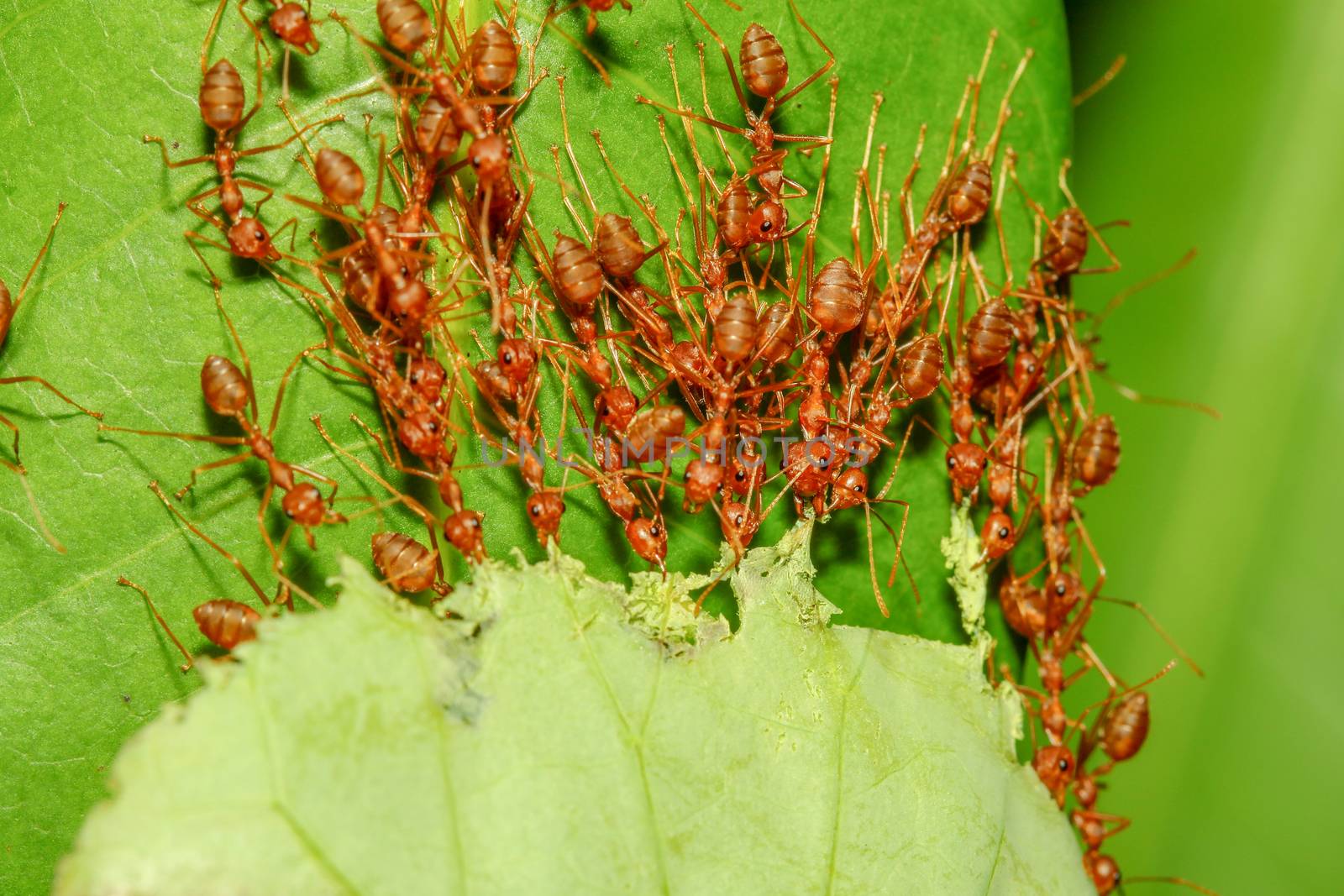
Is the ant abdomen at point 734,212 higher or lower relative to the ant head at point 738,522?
higher


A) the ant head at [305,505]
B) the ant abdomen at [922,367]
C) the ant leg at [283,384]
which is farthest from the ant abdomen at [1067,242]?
the ant head at [305,505]

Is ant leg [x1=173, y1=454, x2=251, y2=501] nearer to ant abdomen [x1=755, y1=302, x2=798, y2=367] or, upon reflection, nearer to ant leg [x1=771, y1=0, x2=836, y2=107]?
ant abdomen [x1=755, y1=302, x2=798, y2=367]

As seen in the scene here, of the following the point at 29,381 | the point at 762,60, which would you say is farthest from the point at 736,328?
the point at 29,381

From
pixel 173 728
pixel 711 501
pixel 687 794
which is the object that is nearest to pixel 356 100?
pixel 711 501

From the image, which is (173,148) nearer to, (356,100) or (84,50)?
(84,50)

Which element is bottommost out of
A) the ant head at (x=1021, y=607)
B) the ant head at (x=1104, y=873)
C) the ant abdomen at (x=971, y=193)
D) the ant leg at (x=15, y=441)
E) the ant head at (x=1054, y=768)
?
the ant head at (x=1104, y=873)

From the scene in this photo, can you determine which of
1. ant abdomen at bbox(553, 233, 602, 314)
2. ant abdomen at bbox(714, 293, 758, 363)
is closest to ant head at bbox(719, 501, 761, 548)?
ant abdomen at bbox(714, 293, 758, 363)

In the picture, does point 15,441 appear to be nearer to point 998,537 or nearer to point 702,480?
point 702,480

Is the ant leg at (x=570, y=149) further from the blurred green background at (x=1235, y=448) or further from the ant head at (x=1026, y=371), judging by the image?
the blurred green background at (x=1235, y=448)
